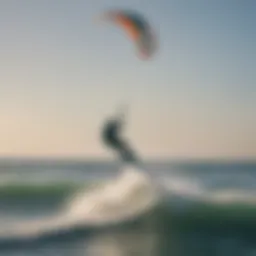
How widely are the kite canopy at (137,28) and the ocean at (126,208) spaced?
368mm

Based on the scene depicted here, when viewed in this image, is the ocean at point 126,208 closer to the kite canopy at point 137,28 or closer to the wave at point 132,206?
the wave at point 132,206

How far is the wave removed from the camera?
152cm

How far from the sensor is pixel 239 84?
1617 millimetres

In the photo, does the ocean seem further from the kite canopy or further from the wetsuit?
the kite canopy

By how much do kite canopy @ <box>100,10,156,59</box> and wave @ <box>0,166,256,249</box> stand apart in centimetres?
38

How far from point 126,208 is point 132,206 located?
0.07ft

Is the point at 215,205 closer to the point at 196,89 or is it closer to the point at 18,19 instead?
the point at 196,89

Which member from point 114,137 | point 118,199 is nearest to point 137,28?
point 114,137

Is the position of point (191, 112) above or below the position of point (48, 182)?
above

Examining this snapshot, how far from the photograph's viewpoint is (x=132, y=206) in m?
1.57

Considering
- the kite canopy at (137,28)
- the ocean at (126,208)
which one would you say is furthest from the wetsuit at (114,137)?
the kite canopy at (137,28)

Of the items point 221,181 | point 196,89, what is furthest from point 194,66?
point 221,181

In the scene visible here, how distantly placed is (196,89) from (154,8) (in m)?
0.30

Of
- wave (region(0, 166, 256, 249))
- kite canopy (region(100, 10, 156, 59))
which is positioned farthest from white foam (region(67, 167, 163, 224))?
kite canopy (region(100, 10, 156, 59))
